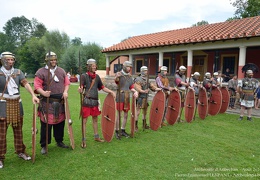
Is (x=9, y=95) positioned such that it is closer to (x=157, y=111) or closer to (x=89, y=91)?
(x=89, y=91)

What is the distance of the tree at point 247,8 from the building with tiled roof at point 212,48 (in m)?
8.28

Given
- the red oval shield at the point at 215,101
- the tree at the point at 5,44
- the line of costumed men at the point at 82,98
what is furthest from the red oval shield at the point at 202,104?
the tree at the point at 5,44

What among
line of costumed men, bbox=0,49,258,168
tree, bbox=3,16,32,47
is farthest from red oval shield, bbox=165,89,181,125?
tree, bbox=3,16,32,47

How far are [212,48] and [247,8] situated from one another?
1287cm

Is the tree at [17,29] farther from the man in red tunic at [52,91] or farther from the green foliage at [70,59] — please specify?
the man in red tunic at [52,91]

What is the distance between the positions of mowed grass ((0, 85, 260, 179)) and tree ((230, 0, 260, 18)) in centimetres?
1770

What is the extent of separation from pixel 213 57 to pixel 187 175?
10742 millimetres

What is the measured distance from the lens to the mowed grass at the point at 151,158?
116 inches

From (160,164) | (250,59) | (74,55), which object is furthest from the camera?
(74,55)

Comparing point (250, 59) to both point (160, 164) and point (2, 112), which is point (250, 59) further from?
point (2, 112)

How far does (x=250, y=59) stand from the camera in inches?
430

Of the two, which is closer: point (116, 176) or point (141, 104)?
point (116, 176)

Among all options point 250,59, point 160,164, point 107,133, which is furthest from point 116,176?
point 250,59

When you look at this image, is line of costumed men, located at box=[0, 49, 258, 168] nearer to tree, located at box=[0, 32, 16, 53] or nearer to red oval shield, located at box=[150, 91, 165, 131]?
red oval shield, located at box=[150, 91, 165, 131]
